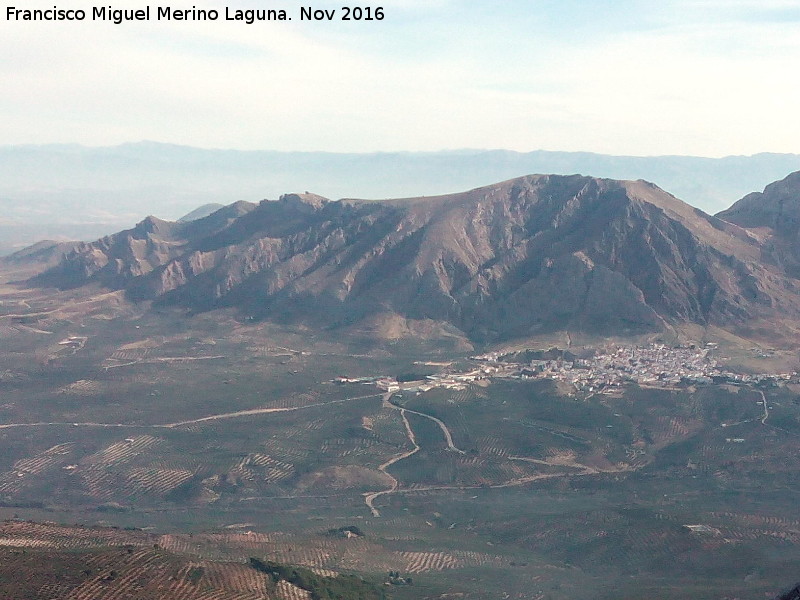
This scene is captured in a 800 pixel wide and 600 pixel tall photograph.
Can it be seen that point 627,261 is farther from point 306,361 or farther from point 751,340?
point 306,361

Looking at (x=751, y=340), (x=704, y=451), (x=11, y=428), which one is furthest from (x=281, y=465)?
(x=751, y=340)

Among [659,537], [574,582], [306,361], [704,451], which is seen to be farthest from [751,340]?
[574,582]

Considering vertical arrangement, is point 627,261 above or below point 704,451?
above

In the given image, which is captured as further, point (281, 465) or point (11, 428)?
point (11, 428)

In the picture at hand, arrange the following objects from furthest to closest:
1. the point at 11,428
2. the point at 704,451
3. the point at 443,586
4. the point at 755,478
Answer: the point at 11,428, the point at 704,451, the point at 755,478, the point at 443,586

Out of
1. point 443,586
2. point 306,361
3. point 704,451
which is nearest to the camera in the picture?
point 443,586

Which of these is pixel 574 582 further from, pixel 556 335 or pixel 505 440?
pixel 556 335
